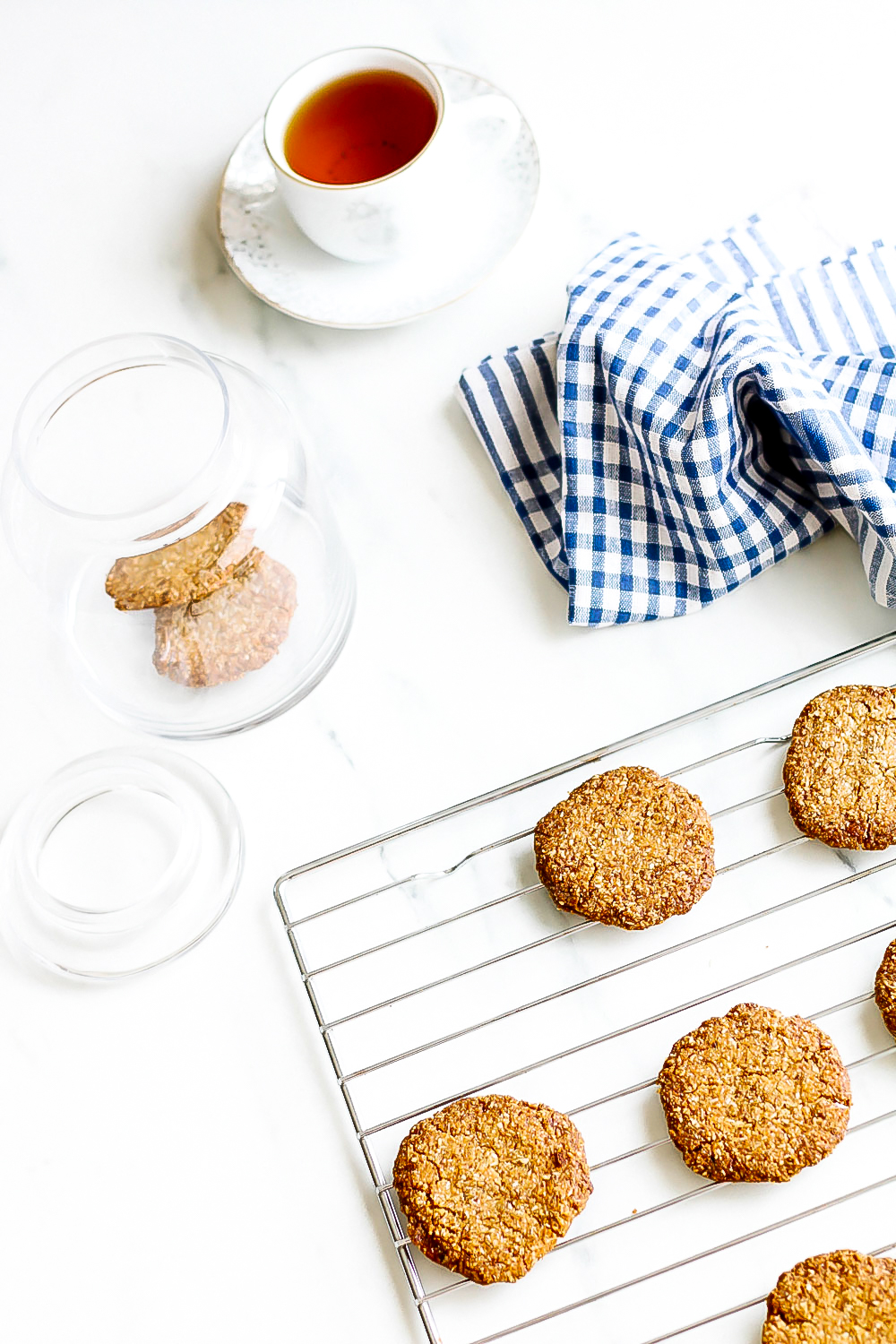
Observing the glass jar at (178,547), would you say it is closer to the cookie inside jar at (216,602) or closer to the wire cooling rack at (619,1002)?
the cookie inside jar at (216,602)

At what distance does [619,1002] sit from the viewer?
1072 millimetres

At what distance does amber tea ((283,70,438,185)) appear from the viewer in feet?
3.91

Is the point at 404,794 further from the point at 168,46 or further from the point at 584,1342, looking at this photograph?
the point at 168,46

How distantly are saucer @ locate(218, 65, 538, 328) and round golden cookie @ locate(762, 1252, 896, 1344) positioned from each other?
3.18 ft

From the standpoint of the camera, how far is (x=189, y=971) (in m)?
1.12

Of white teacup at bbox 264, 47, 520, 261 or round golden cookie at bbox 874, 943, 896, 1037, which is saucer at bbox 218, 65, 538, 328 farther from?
round golden cookie at bbox 874, 943, 896, 1037

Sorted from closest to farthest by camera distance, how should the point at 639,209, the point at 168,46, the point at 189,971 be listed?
the point at 189,971 → the point at 639,209 → the point at 168,46

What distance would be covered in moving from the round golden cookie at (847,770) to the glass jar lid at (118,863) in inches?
21.5

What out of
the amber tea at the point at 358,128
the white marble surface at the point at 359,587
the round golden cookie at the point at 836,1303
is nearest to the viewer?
the round golden cookie at the point at 836,1303

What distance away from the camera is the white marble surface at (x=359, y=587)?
1.05 metres

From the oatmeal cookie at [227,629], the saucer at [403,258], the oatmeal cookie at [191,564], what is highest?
the saucer at [403,258]

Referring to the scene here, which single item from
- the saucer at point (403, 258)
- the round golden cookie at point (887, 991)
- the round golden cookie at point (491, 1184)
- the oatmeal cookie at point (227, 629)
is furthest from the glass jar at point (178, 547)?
the round golden cookie at point (887, 991)

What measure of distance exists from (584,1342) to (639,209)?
1.15 meters

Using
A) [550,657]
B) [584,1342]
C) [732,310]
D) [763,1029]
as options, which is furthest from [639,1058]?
[732,310]
